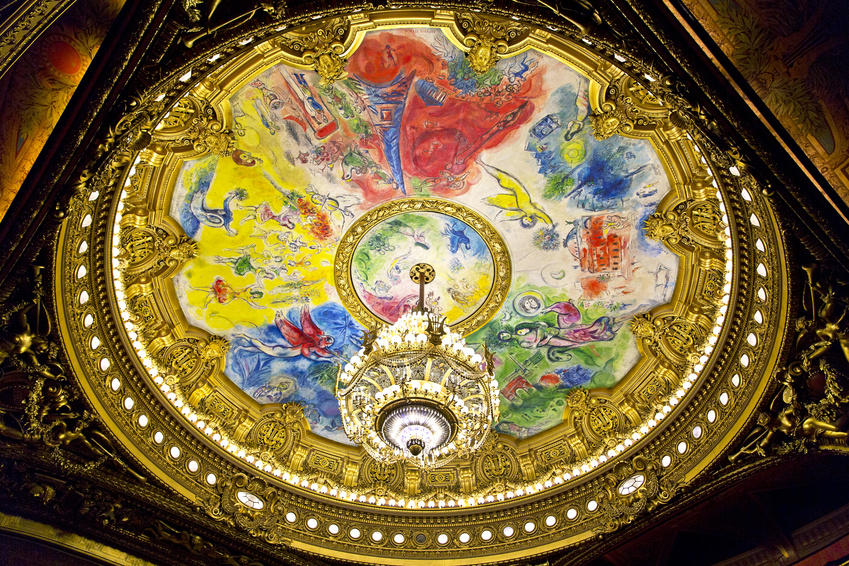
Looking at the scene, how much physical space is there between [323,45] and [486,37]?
2.81 m

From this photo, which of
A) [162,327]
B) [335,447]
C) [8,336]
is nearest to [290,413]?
[335,447]

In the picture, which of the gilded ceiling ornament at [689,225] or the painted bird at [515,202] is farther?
the painted bird at [515,202]

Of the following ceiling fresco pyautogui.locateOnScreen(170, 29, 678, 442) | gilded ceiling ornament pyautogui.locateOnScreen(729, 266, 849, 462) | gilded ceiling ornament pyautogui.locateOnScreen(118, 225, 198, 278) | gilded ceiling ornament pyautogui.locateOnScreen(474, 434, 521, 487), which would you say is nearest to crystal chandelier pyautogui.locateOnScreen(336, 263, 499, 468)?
ceiling fresco pyautogui.locateOnScreen(170, 29, 678, 442)

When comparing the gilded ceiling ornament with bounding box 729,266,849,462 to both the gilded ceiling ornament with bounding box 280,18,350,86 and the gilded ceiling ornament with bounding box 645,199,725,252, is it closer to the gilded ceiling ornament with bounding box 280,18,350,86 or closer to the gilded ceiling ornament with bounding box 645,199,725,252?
the gilded ceiling ornament with bounding box 645,199,725,252

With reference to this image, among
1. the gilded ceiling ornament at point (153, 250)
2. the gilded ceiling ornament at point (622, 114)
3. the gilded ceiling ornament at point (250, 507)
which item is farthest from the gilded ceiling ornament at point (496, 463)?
the gilded ceiling ornament at point (153, 250)

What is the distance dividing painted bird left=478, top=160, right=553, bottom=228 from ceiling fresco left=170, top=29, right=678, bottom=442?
3 cm

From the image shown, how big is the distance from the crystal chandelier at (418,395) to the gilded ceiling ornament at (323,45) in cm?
471

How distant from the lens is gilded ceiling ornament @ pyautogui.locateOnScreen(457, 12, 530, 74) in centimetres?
1113

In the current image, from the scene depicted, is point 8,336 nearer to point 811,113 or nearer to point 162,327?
point 162,327

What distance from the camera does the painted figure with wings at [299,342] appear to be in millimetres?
15875

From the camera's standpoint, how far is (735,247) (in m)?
12.5

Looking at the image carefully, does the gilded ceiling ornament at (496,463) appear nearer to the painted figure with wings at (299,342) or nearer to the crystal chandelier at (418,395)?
the crystal chandelier at (418,395)

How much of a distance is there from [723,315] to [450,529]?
749cm

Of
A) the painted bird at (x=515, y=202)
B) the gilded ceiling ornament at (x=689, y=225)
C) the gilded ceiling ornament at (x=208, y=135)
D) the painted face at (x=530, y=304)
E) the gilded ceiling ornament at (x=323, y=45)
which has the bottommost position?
the gilded ceiling ornament at (x=689, y=225)
